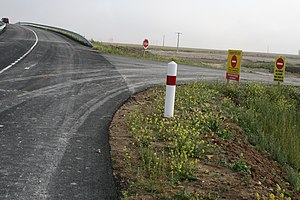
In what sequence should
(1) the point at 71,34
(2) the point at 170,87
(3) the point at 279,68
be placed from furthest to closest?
(1) the point at 71,34 → (3) the point at 279,68 → (2) the point at 170,87

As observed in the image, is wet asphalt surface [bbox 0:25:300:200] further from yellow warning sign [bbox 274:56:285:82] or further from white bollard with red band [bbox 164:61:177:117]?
yellow warning sign [bbox 274:56:285:82]

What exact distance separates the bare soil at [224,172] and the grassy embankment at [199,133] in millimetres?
78

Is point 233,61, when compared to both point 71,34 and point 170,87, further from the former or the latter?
point 71,34

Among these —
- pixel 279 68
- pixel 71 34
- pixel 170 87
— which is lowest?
pixel 170 87

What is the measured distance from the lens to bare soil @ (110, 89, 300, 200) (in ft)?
13.0

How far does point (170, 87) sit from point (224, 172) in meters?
2.59

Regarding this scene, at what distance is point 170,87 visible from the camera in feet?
22.4

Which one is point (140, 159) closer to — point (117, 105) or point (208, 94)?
point (117, 105)

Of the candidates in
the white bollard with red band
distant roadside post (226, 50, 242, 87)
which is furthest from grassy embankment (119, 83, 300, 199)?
distant roadside post (226, 50, 242, 87)

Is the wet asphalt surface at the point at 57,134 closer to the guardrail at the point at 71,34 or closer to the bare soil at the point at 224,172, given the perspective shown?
the bare soil at the point at 224,172

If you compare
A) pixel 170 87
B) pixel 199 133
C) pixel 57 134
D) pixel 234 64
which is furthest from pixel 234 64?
pixel 57 134

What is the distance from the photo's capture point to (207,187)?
4031mm

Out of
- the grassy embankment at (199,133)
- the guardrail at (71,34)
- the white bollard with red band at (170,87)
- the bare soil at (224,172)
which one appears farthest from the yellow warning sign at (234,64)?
the guardrail at (71,34)

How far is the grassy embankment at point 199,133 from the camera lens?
428 cm
